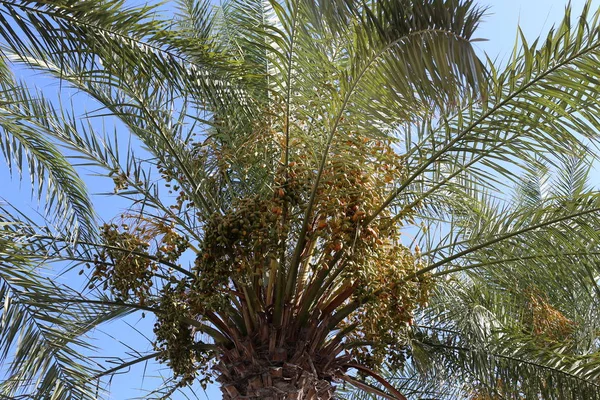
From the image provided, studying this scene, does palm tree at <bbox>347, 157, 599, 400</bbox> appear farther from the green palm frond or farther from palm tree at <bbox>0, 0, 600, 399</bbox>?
the green palm frond

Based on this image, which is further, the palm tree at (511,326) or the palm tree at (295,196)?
the palm tree at (511,326)

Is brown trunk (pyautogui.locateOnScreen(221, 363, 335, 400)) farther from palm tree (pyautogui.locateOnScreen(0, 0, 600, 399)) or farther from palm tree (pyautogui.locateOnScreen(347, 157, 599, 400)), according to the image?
palm tree (pyautogui.locateOnScreen(347, 157, 599, 400))

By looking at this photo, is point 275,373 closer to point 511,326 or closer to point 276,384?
point 276,384

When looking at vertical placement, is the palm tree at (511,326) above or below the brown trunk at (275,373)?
above

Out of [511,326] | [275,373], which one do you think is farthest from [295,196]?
[511,326]

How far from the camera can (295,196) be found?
4.44m

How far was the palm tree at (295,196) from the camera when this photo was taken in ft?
13.8

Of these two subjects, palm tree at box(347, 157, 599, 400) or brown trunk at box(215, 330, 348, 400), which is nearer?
brown trunk at box(215, 330, 348, 400)

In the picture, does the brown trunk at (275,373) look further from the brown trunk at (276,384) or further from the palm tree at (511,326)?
the palm tree at (511,326)

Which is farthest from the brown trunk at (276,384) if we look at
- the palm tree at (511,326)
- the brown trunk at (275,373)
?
the palm tree at (511,326)

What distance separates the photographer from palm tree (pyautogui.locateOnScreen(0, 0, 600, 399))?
13.8ft

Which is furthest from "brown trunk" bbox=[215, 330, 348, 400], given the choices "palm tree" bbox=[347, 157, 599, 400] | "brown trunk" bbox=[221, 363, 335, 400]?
"palm tree" bbox=[347, 157, 599, 400]

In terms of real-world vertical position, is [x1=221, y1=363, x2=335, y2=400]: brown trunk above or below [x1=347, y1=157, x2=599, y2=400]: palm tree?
below

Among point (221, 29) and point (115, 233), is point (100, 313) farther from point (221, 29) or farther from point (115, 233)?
point (221, 29)
